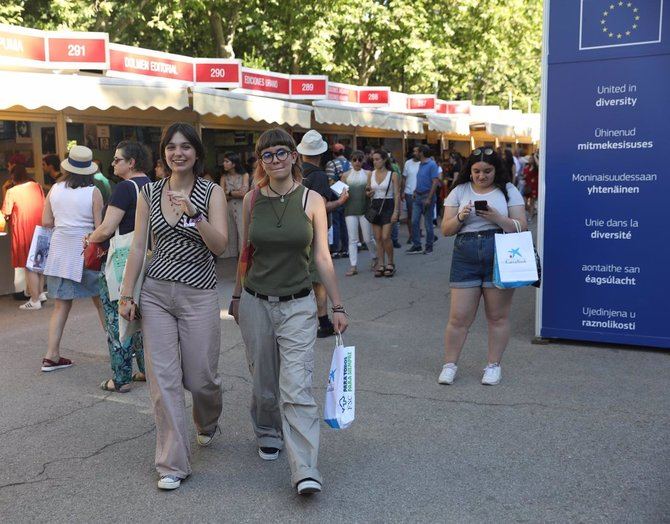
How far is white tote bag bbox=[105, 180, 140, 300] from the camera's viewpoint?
485 centimetres

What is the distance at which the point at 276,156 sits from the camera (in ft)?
12.2

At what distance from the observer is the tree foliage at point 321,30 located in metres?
19.2

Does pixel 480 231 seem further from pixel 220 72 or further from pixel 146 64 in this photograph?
pixel 220 72

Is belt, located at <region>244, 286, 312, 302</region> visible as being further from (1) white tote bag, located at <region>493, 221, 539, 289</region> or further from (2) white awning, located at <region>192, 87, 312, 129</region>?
(2) white awning, located at <region>192, 87, 312, 129</region>

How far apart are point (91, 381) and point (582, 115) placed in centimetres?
447

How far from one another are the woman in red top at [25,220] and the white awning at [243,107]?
2.43 meters

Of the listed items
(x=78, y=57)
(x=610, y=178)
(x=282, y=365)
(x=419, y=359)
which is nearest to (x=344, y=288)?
(x=419, y=359)

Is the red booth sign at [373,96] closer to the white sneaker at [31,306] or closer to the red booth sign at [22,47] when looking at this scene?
the red booth sign at [22,47]

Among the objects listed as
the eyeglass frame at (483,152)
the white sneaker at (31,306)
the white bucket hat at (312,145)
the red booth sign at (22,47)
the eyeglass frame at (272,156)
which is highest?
the red booth sign at (22,47)

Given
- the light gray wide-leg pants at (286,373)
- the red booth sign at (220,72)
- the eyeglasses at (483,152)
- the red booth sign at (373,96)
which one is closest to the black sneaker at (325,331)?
the eyeglasses at (483,152)

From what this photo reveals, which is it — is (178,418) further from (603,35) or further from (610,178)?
(603,35)

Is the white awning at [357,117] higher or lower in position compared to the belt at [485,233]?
higher

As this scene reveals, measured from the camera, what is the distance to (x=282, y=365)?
371 cm

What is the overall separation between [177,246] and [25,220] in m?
5.69
